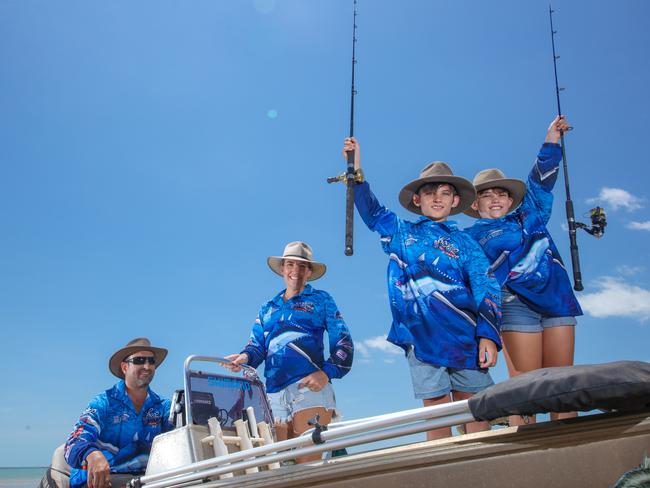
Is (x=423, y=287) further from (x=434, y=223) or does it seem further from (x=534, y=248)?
(x=534, y=248)

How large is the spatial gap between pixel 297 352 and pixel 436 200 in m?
1.84

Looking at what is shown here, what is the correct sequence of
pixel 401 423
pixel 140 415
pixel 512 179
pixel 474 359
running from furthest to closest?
pixel 140 415 → pixel 512 179 → pixel 474 359 → pixel 401 423

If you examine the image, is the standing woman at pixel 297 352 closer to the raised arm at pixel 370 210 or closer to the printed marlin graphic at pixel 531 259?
the raised arm at pixel 370 210

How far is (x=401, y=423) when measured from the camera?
2730 mm

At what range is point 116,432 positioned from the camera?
5.44 m

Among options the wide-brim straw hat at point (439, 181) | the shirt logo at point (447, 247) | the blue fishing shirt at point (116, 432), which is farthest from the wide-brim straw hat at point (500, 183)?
the blue fishing shirt at point (116, 432)

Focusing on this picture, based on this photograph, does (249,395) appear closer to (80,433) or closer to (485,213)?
(80,433)

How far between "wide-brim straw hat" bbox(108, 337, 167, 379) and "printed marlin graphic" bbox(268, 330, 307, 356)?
1.50 metres

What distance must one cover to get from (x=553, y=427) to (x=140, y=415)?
4.25 meters

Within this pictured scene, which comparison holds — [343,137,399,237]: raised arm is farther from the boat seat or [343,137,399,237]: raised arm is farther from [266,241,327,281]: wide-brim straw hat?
the boat seat

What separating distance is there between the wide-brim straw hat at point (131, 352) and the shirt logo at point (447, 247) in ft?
10.9

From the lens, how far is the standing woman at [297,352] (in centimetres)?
525

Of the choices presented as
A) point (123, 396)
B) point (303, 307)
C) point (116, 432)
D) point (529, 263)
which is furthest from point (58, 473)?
point (529, 263)

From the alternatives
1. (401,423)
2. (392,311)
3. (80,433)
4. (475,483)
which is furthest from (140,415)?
(475,483)
